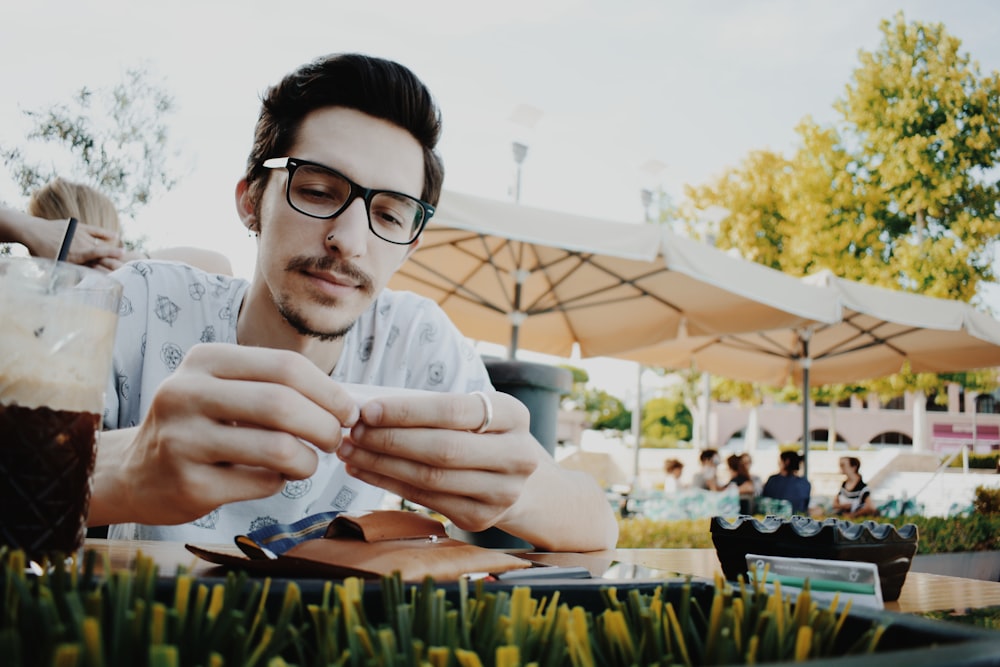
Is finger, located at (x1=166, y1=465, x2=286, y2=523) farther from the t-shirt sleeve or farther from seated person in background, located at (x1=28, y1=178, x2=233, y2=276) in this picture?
seated person in background, located at (x1=28, y1=178, x2=233, y2=276)

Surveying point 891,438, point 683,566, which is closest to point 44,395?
point 683,566

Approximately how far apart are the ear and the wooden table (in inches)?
42.9

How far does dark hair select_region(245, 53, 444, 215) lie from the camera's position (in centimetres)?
203

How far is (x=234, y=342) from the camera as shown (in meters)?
2.08

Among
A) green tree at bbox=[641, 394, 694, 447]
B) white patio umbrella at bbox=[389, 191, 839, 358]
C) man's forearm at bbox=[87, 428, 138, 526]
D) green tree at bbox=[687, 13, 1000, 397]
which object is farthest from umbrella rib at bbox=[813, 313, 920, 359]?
green tree at bbox=[641, 394, 694, 447]

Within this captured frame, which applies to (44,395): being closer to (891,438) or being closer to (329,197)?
(329,197)

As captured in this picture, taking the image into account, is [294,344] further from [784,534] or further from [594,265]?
[594,265]

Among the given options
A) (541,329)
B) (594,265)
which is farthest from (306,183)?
(541,329)

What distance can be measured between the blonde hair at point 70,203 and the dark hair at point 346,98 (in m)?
1.12

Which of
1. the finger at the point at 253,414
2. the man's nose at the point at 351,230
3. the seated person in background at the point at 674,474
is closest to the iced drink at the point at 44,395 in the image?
the finger at the point at 253,414

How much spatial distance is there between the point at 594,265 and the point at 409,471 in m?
6.73

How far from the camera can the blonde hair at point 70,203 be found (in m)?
2.86

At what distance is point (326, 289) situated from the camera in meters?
1.86

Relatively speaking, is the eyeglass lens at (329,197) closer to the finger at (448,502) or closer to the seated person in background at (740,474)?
the finger at (448,502)
